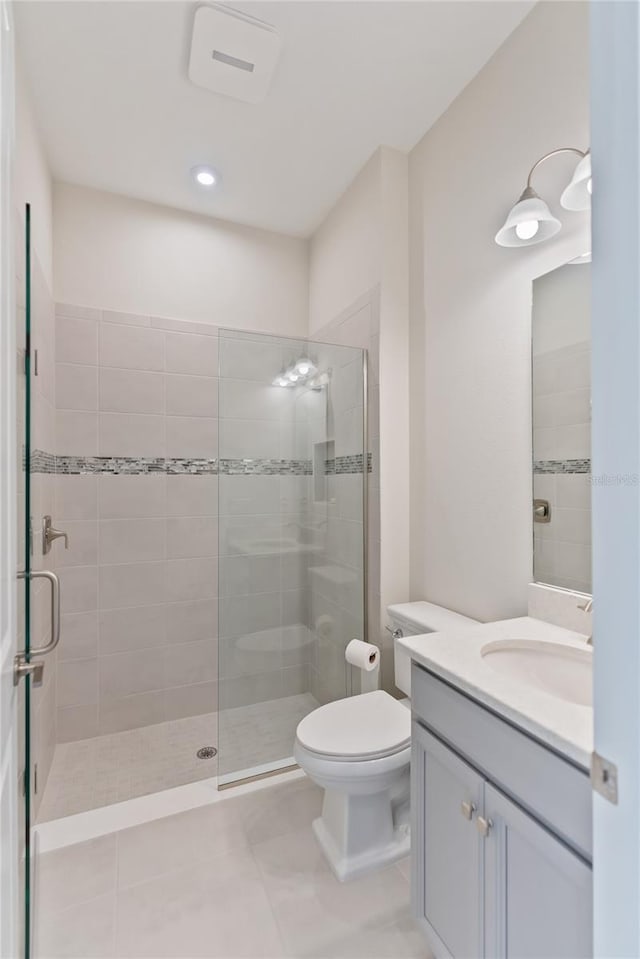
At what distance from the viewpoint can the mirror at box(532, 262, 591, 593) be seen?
1339 millimetres

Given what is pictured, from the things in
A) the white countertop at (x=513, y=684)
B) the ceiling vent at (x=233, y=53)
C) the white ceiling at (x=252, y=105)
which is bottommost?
the white countertop at (x=513, y=684)

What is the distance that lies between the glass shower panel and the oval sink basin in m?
1.05

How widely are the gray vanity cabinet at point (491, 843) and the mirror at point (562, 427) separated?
0.60 meters

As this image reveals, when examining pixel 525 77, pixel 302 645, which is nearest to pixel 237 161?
pixel 525 77

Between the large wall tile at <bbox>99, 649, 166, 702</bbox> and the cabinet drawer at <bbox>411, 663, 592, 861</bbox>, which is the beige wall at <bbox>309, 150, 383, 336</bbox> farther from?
the large wall tile at <bbox>99, 649, 166, 702</bbox>

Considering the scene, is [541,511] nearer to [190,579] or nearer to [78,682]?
[190,579]

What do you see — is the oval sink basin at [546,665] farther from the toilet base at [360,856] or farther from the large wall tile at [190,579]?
the large wall tile at [190,579]

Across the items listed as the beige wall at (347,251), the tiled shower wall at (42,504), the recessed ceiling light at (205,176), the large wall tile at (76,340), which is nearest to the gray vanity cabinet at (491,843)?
the tiled shower wall at (42,504)

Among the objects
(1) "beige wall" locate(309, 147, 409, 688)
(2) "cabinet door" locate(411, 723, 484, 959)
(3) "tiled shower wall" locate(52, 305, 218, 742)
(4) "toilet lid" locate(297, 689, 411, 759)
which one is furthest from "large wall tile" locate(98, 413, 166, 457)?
(2) "cabinet door" locate(411, 723, 484, 959)

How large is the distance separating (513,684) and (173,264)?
8.61 ft

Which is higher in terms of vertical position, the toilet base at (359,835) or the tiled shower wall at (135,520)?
the tiled shower wall at (135,520)

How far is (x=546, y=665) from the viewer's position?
1.24m

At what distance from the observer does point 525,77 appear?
60.2 inches

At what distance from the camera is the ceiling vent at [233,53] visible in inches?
58.9
